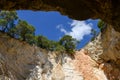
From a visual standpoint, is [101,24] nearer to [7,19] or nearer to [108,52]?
[108,52]

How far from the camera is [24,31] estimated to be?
30.3 m

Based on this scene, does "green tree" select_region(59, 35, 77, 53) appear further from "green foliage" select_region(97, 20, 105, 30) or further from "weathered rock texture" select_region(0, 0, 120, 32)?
"weathered rock texture" select_region(0, 0, 120, 32)

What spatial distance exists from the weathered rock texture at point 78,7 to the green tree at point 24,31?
2194 cm

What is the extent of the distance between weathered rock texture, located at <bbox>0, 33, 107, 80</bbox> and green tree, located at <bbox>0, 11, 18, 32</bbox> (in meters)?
1.44

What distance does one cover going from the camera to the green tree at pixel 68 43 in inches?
1293

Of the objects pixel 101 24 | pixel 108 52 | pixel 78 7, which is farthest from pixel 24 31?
pixel 78 7

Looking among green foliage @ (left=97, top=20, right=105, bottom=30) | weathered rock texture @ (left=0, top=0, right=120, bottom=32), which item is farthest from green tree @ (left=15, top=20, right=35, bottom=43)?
weathered rock texture @ (left=0, top=0, right=120, bottom=32)

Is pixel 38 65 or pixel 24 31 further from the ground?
pixel 24 31

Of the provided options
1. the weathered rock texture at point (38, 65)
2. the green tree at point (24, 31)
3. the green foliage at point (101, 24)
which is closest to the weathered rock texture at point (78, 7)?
the weathered rock texture at point (38, 65)

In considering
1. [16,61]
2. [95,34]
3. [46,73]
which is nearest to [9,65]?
[16,61]

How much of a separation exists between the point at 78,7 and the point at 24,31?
2280 centimetres

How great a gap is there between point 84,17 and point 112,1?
1053 mm

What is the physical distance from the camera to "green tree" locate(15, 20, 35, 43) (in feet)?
98.7

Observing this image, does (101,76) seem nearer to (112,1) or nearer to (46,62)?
(46,62)
